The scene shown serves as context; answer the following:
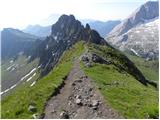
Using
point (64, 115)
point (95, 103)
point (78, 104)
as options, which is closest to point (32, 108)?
point (64, 115)

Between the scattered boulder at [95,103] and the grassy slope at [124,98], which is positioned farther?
the scattered boulder at [95,103]

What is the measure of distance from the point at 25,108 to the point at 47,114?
2.91 m

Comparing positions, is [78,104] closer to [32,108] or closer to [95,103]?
[95,103]

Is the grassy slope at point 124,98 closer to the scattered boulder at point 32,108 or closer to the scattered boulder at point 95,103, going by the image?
the scattered boulder at point 95,103

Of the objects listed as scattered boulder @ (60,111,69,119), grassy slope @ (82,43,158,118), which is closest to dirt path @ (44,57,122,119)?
scattered boulder @ (60,111,69,119)

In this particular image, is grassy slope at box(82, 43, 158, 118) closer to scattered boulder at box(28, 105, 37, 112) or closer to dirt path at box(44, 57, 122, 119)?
dirt path at box(44, 57, 122, 119)

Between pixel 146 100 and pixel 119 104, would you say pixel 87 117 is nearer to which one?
pixel 119 104

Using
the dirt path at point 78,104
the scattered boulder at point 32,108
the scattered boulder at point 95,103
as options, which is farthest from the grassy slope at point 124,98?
the scattered boulder at point 32,108

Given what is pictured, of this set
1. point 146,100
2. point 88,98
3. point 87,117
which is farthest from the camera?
point 146,100

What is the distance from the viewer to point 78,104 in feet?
114

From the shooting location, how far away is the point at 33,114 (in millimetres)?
32531

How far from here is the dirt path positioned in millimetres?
31797

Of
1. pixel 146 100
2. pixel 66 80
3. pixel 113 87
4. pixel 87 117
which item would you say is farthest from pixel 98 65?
pixel 87 117

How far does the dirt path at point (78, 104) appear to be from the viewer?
104 feet
